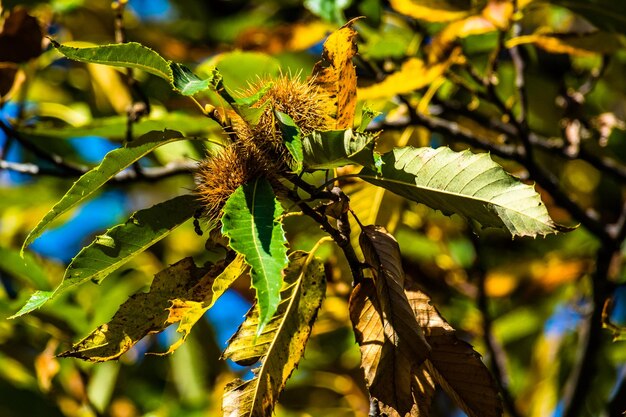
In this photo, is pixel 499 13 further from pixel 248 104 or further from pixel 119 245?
pixel 119 245

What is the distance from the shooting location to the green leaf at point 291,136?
1.07 meters

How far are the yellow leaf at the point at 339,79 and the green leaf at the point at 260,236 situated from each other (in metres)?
0.19

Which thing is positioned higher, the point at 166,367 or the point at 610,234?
the point at 610,234

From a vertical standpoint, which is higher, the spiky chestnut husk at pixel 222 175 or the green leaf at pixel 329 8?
the green leaf at pixel 329 8

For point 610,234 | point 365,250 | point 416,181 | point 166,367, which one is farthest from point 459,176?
point 166,367

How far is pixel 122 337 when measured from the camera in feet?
3.93

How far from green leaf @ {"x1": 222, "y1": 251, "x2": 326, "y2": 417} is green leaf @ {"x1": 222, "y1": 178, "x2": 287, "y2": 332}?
20 centimetres

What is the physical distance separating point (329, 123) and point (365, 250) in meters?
0.21

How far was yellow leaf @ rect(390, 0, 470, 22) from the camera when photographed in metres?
1.94

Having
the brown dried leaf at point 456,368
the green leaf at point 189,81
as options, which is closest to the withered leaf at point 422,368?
the brown dried leaf at point 456,368

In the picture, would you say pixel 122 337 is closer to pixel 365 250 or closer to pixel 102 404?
pixel 365 250

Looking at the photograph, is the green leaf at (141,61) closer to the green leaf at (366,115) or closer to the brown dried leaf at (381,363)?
the green leaf at (366,115)

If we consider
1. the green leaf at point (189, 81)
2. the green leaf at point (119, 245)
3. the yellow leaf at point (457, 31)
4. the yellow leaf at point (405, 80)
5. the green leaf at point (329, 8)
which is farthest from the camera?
the green leaf at point (329, 8)

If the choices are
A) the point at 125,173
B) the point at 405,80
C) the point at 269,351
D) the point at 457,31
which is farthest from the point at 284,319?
the point at 457,31
